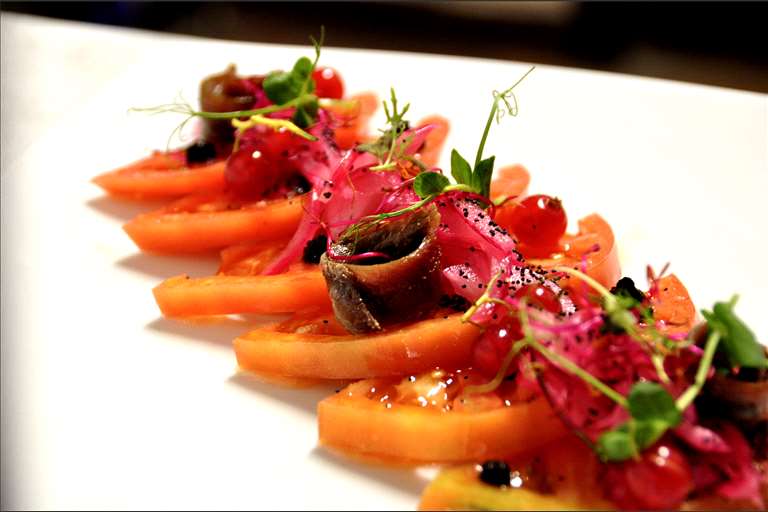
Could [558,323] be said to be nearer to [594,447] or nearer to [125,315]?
[594,447]

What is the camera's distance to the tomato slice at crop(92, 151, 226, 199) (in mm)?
3523

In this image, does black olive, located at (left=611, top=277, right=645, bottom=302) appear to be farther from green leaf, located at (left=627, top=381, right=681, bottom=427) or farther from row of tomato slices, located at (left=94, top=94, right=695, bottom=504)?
green leaf, located at (left=627, top=381, right=681, bottom=427)

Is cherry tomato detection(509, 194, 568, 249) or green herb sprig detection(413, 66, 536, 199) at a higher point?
green herb sprig detection(413, 66, 536, 199)

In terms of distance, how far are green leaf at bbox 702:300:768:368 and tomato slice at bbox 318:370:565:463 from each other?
1.55 ft

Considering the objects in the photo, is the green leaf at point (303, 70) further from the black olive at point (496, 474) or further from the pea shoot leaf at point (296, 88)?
the black olive at point (496, 474)

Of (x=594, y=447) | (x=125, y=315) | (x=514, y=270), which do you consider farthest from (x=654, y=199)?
(x=125, y=315)

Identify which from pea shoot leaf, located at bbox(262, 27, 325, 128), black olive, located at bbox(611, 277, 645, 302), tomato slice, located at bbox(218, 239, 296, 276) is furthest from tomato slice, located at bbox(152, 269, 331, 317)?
black olive, located at bbox(611, 277, 645, 302)

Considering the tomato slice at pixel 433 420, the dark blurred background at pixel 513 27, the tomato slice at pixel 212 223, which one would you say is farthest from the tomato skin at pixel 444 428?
the dark blurred background at pixel 513 27

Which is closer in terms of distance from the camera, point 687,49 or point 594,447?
point 594,447

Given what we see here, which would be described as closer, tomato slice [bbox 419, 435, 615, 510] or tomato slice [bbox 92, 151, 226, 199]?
tomato slice [bbox 419, 435, 615, 510]

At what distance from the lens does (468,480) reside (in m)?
2.16

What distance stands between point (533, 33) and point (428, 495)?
5035 millimetres

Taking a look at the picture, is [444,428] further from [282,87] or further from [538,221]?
[282,87]

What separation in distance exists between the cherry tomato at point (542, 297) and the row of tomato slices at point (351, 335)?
188 millimetres
